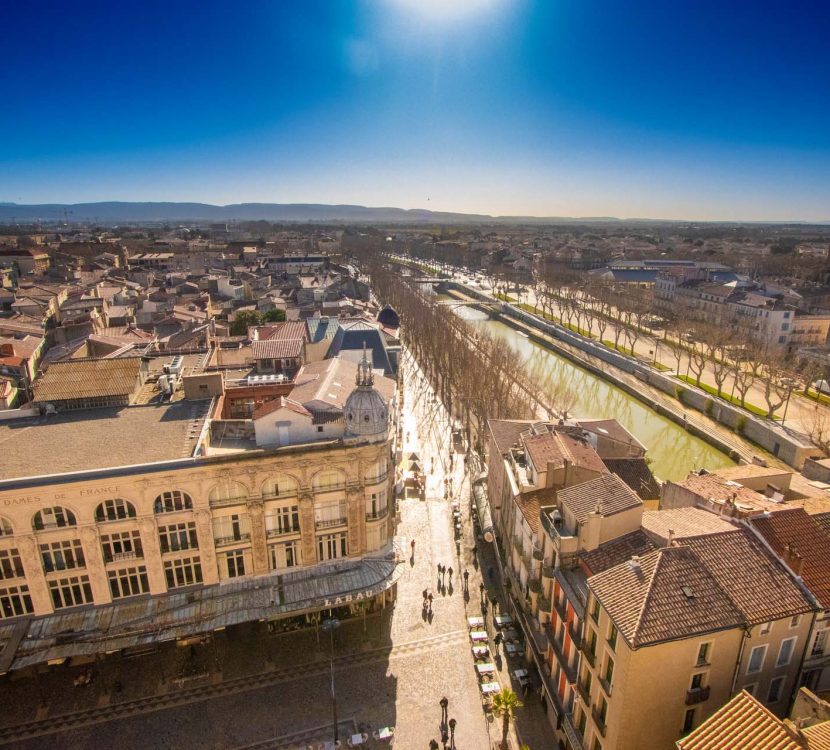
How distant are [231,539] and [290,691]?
891cm

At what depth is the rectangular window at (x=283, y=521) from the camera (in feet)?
109

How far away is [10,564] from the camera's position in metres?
29.2

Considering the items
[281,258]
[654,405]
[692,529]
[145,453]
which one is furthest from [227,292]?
[692,529]

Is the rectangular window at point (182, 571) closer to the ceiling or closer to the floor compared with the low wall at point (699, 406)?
closer to the ceiling

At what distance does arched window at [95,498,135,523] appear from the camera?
97.7 feet

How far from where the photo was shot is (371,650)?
110ft

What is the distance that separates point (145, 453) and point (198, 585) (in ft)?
27.5

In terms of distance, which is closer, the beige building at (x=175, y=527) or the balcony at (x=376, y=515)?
the beige building at (x=175, y=527)

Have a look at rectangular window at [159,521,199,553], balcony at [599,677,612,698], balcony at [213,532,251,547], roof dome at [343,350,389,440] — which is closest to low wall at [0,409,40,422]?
rectangular window at [159,521,199,553]

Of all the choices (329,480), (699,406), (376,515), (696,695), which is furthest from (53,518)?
(699,406)

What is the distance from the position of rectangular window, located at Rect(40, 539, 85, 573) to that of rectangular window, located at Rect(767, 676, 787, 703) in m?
34.1

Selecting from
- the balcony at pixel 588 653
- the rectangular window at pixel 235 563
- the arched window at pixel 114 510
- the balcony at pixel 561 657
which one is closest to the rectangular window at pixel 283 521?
the rectangular window at pixel 235 563

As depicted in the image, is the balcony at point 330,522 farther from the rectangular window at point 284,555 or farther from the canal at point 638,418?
the canal at point 638,418

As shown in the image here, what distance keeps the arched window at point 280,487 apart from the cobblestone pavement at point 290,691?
9.02m
